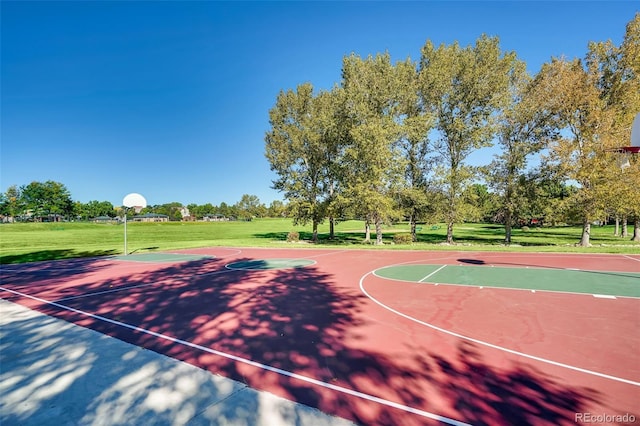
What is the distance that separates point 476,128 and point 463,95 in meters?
2.95

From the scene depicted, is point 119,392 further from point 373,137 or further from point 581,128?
point 581,128

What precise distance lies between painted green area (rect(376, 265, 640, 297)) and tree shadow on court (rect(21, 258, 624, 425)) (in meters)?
4.26

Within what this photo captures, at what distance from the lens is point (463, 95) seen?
24406mm

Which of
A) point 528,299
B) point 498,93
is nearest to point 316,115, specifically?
point 498,93

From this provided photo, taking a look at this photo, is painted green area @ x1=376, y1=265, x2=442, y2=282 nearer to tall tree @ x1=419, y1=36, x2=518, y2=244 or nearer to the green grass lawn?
the green grass lawn

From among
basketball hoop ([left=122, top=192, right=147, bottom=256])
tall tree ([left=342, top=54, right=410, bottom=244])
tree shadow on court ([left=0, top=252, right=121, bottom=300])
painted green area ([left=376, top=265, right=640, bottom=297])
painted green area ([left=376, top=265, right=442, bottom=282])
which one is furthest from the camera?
tall tree ([left=342, top=54, right=410, bottom=244])

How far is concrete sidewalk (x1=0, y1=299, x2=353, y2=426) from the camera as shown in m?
3.50

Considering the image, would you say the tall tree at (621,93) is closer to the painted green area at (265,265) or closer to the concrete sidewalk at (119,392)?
the painted green area at (265,265)

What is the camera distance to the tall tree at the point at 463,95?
77.4ft

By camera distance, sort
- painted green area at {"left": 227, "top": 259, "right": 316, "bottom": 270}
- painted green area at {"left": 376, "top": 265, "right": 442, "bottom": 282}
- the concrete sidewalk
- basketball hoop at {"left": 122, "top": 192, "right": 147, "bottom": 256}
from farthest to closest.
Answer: basketball hoop at {"left": 122, "top": 192, "right": 147, "bottom": 256} → painted green area at {"left": 227, "top": 259, "right": 316, "bottom": 270} → painted green area at {"left": 376, "top": 265, "right": 442, "bottom": 282} → the concrete sidewalk

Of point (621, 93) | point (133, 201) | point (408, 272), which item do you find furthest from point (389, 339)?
point (621, 93)

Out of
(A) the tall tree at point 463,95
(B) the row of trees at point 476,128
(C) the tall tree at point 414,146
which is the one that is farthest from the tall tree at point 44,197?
(A) the tall tree at point 463,95

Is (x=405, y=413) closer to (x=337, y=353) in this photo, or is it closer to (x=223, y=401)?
(x=337, y=353)

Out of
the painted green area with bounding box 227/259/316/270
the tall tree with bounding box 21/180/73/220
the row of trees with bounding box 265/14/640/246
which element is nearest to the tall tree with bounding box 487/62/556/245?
the row of trees with bounding box 265/14/640/246
